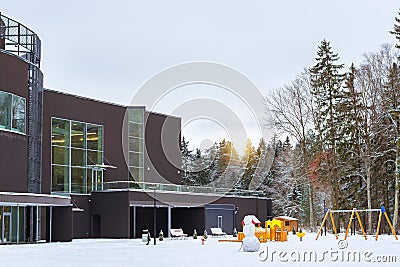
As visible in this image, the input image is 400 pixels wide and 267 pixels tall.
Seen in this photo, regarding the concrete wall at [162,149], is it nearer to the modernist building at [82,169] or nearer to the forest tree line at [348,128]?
the modernist building at [82,169]

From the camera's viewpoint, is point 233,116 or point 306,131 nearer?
point 233,116

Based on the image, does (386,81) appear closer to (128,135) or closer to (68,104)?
(128,135)

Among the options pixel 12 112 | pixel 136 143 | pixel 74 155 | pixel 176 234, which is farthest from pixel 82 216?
pixel 12 112

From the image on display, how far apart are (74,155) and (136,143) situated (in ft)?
24.5

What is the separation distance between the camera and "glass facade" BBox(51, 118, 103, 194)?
161 feet

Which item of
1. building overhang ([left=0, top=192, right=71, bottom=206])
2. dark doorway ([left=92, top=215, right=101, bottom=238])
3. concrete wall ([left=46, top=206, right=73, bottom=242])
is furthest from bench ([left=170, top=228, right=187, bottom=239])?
building overhang ([left=0, top=192, right=71, bottom=206])

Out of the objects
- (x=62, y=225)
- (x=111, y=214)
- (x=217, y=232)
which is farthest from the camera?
(x=217, y=232)

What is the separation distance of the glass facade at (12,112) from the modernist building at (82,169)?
58 mm

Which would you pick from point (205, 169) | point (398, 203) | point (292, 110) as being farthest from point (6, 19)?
point (205, 169)

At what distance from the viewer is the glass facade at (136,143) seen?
185 ft

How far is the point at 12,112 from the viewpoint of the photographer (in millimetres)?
38938

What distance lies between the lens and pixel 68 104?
1981 inches

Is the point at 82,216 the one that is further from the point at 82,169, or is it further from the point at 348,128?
the point at 348,128

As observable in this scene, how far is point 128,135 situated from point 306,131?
1590cm
